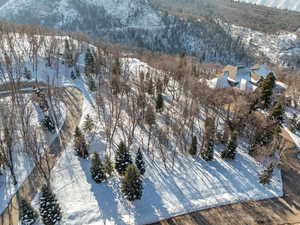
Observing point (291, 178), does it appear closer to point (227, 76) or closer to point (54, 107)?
point (227, 76)

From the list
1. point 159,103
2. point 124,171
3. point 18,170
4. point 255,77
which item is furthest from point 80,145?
point 255,77

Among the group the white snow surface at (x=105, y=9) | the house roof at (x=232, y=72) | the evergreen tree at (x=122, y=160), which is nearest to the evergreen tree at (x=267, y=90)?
the house roof at (x=232, y=72)

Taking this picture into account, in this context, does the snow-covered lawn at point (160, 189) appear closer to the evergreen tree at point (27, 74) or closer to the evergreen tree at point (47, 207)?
the evergreen tree at point (47, 207)

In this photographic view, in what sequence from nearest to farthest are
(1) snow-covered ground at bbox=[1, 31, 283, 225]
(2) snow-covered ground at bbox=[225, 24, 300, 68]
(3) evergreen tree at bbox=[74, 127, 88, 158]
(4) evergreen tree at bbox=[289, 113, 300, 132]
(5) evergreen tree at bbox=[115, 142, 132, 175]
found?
(1) snow-covered ground at bbox=[1, 31, 283, 225] → (5) evergreen tree at bbox=[115, 142, 132, 175] → (3) evergreen tree at bbox=[74, 127, 88, 158] → (4) evergreen tree at bbox=[289, 113, 300, 132] → (2) snow-covered ground at bbox=[225, 24, 300, 68]

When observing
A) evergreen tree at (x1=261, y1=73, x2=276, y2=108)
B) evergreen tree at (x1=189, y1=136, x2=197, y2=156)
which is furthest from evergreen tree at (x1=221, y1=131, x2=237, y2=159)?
evergreen tree at (x1=261, y1=73, x2=276, y2=108)

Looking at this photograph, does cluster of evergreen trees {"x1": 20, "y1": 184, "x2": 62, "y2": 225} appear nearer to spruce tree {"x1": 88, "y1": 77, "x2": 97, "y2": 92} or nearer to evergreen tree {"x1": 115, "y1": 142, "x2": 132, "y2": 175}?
evergreen tree {"x1": 115, "y1": 142, "x2": 132, "y2": 175}

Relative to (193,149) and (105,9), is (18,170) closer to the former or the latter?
(193,149)

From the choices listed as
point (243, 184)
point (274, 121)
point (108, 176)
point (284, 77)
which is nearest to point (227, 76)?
point (284, 77)
